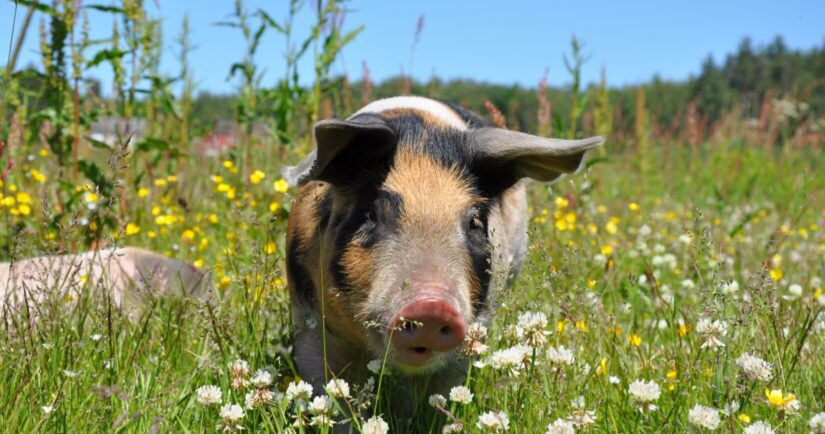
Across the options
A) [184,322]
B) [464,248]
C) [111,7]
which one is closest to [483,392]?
[464,248]

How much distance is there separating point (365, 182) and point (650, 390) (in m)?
1.28

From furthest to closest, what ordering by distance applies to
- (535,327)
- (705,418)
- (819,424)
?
1. (535,327)
2. (705,418)
3. (819,424)

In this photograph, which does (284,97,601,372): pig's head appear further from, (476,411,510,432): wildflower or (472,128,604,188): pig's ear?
(476,411,510,432): wildflower

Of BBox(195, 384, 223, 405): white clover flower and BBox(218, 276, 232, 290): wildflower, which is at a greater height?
BBox(218, 276, 232, 290): wildflower

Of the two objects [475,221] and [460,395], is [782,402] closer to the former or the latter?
[460,395]

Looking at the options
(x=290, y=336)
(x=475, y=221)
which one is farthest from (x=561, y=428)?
(x=290, y=336)

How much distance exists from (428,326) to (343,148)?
Answer: 0.85 metres

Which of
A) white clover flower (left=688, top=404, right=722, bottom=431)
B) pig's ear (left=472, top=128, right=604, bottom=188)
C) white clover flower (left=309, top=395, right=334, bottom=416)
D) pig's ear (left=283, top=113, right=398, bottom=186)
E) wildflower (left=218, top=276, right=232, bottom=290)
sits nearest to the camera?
white clover flower (left=688, top=404, right=722, bottom=431)

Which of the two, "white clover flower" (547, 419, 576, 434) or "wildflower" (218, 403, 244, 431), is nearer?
"white clover flower" (547, 419, 576, 434)

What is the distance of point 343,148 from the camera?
280 cm

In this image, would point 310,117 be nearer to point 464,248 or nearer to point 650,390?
point 464,248

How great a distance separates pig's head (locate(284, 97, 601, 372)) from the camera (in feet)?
8.15

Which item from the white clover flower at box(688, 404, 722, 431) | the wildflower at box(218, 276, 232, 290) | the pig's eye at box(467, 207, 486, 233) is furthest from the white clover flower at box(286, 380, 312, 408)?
the wildflower at box(218, 276, 232, 290)

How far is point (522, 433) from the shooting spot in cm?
228
